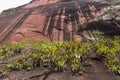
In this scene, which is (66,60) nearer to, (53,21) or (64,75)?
(64,75)

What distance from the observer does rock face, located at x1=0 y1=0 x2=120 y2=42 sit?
54.5ft

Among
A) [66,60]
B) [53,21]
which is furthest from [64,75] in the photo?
[53,21]

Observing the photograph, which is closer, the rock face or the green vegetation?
the green vegetation

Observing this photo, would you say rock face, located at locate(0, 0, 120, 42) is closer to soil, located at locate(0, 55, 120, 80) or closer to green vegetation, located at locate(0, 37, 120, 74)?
green vegetation, located at locate(0, 37, 120, 74)

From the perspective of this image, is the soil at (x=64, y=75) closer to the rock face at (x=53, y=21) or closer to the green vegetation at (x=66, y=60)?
the green vegetation at (x=66, y=60)

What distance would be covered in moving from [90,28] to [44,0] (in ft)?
29.7

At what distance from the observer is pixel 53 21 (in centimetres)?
1800

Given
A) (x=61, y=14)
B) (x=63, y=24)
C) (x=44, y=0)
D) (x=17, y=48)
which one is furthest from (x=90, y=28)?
(x=44, y=0)

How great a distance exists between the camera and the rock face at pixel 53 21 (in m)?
16.6

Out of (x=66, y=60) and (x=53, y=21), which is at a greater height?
(x=66, y=60)

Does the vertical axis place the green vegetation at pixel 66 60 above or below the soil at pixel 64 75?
above

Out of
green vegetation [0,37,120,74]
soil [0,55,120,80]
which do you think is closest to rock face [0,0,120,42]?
green vegetation [0,37,120,74]

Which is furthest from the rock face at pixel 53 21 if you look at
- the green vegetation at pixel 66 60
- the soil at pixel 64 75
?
the soil at pixel 64 75

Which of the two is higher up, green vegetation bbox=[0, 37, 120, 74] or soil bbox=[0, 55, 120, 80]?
green vegetation bbox=[0, 37, 120, 74]
